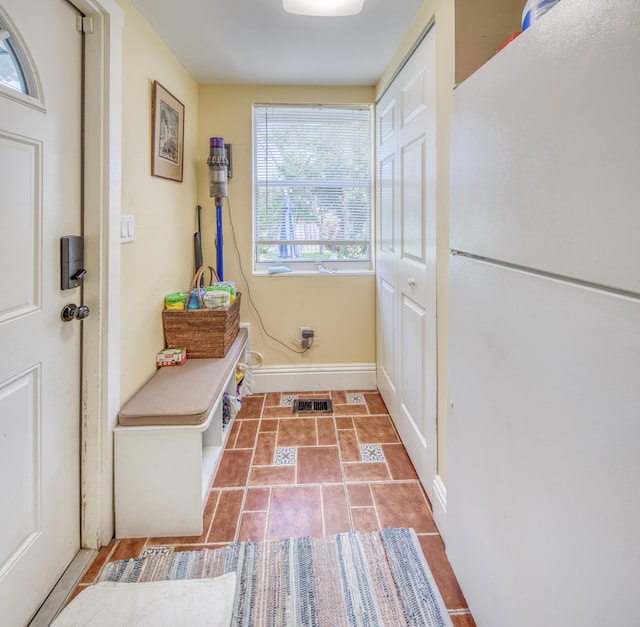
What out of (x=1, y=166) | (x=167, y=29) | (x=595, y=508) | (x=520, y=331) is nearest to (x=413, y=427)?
(x=520, y=331)

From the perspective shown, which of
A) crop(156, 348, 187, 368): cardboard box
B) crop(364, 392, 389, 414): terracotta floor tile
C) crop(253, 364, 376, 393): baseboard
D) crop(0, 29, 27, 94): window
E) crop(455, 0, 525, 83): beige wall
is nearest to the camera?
crop(0, 29, 27, 94): window

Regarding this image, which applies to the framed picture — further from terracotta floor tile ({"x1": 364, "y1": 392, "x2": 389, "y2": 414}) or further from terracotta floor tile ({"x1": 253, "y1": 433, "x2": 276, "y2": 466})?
terracotta floor tile ({"x1": 364, "y1": 392, "x2": 389, "y2": 414})

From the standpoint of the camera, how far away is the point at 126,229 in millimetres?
1688

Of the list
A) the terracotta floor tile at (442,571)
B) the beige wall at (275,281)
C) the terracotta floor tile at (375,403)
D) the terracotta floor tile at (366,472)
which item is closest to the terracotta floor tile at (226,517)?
the terracotta floor tile at (366,472)

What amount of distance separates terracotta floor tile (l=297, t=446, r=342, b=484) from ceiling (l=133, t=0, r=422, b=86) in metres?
2.23

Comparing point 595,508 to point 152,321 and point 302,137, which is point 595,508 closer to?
point 152,321

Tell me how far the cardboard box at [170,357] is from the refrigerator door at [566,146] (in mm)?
1642

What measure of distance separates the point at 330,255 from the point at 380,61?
1290mm

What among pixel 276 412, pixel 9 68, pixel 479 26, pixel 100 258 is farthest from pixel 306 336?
→ pixel 9 68

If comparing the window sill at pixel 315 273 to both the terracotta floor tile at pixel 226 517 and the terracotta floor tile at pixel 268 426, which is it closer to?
the terracotta floor tile at pixel 268 426

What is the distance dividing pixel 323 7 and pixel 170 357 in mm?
1836

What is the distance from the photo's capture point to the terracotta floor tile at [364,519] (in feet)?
5.33

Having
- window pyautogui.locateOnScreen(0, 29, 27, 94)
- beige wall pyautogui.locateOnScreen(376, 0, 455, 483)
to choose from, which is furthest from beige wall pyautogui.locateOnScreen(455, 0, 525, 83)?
window pyautogui.locateOnScreen(0, 29, 27, 94)

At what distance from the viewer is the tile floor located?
5.10ft
